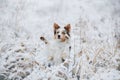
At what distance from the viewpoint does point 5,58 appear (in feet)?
13.2

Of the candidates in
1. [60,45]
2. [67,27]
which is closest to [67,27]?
[67,27]

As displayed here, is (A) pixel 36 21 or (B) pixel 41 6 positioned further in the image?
(B) pixel 41 6

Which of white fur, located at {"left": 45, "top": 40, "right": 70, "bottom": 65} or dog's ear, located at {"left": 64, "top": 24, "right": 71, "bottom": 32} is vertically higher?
dog's ear, located at {"left": 64, "top": 24, "right": 71, "bottom": 32}

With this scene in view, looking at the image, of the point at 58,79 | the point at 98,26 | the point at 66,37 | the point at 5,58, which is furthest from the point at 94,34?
the point at 58,79

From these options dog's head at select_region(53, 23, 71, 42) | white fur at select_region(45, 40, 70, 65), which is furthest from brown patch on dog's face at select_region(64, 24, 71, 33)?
white fur at select_region(45, 40, 70, 65)

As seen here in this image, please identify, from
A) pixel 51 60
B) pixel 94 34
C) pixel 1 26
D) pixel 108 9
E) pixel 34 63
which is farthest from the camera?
pixel 108 9

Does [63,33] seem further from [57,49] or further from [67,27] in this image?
[57,49]

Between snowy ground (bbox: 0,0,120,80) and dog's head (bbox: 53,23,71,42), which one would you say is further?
dog's head (bbox: 53,23,71,42)

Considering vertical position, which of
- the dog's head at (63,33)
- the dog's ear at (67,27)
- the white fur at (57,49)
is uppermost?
the dog's ear at (67,27)

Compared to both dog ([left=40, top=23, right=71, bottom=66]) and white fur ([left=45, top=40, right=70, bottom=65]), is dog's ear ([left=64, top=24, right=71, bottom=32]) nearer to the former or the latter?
dog ([left=40, top=23, right=71, bottom=66])

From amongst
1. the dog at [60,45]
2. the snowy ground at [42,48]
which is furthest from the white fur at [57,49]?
the snowy ground at [42,48]

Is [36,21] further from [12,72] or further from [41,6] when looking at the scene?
[12,72]

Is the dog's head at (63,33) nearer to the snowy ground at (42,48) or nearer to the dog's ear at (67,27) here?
the dog's ear at (67,27)

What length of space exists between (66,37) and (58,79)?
1234 mm
